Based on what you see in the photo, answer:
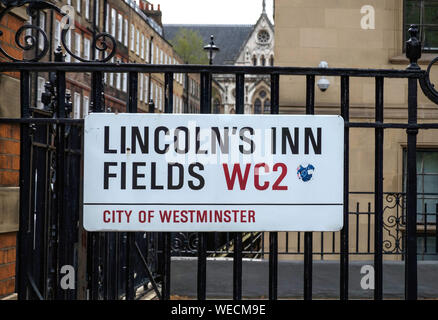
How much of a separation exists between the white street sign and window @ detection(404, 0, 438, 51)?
30.5 ft

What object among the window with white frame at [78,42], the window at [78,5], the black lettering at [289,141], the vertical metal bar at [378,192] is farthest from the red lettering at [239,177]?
the window at [78,5]

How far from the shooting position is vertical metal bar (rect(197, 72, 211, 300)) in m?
3.49

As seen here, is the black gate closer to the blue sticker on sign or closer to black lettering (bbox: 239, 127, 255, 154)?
black lettering (bbox: 239, 127, 255, 154)

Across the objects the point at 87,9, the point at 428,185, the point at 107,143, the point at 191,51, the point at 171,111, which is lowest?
the point at 428,185

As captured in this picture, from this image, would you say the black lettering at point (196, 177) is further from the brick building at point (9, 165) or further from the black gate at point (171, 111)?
the brick building at point (9, 165)

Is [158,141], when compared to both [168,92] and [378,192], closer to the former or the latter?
[168,92]

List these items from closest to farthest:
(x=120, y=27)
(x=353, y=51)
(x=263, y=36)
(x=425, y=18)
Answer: (x=353, y=51) < (x=425, y=18) < (x=120, y=27) < (x=263, y=36)

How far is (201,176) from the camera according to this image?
11.3 feet

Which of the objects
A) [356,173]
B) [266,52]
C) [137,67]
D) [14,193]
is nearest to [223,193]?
[137,67]

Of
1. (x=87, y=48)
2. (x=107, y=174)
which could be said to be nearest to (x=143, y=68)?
(x=107, y=174)

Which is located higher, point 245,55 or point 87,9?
point 245,55

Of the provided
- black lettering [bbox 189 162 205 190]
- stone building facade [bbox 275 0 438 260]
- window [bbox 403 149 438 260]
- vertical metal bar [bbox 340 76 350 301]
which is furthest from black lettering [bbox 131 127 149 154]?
window [bbox 403 149 438 260]

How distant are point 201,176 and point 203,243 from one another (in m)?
0.39

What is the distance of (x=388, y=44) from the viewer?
38.0 ft
